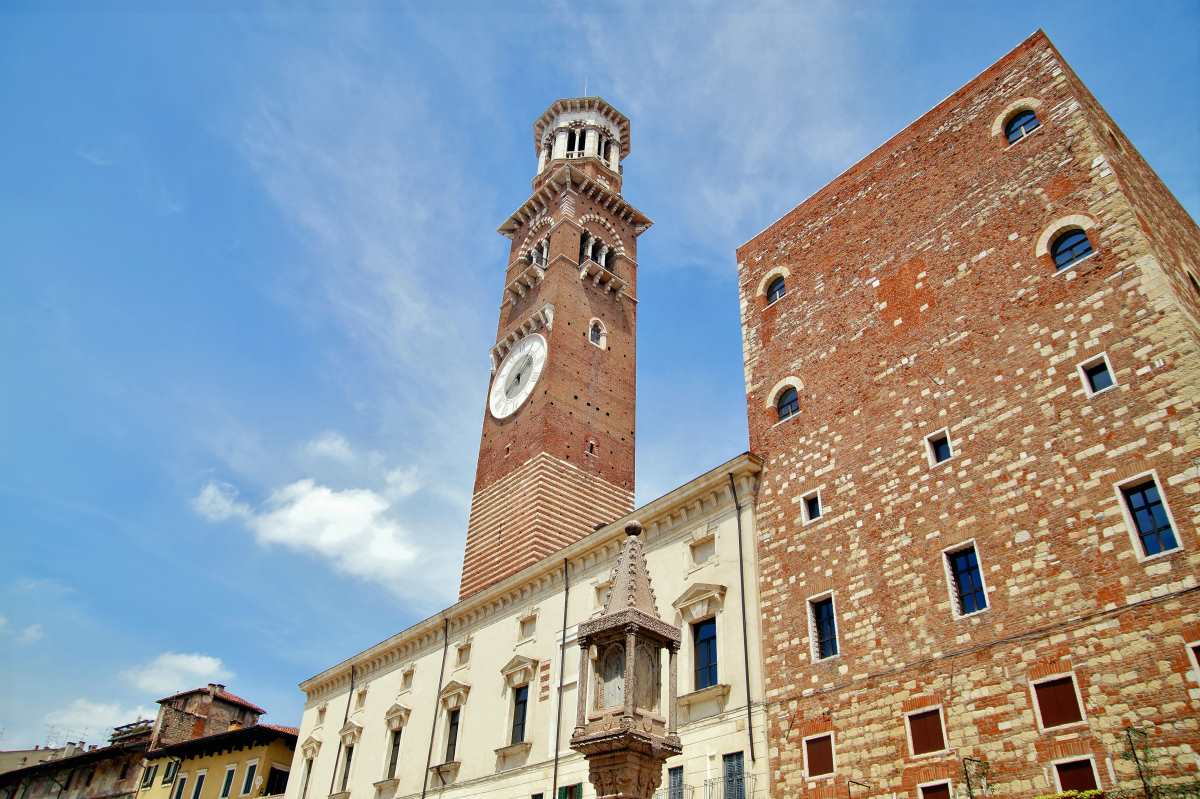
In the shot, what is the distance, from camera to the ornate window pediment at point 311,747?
33.4 m

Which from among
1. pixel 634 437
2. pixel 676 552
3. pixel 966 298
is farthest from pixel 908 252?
pixel 634 437

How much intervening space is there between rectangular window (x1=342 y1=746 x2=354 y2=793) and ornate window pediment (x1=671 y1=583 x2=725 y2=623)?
53.6 ft

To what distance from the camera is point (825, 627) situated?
60.1 feet

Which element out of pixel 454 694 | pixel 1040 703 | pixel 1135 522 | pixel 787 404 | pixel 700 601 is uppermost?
pixel 787 404

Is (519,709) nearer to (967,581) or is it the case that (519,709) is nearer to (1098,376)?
(967,581)

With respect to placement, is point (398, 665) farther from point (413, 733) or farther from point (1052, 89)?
point (1052, 89)

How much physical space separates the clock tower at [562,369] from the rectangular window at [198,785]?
52.2ft

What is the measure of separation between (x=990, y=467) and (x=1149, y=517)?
2.92m

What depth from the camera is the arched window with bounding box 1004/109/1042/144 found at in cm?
1909

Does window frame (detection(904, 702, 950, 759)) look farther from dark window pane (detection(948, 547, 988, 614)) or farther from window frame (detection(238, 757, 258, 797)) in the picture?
window frame (detection(238, 757, 258, 797))

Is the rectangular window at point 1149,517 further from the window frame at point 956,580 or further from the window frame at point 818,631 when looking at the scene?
the window frame at point 818,631

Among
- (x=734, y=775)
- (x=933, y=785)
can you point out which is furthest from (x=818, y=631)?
(x=933, y=785)

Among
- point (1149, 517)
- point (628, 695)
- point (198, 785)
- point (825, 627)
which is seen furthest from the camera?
point (198, 785)

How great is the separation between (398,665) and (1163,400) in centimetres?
2494
